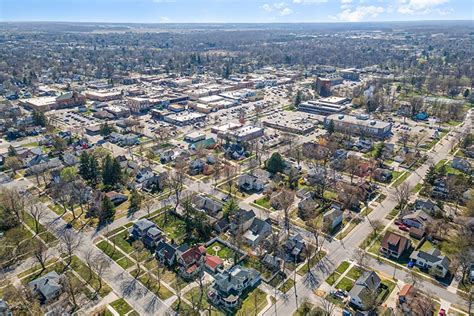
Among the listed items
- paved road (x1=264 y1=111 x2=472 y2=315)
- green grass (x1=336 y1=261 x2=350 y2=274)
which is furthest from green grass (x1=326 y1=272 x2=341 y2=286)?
green grass (x1=336 y1=261 x2=350 y2=274)

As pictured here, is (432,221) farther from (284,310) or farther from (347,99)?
(347,99)

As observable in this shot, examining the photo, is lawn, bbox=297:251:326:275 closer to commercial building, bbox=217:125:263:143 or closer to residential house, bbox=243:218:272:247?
residential house, bbox=243:218:272:247

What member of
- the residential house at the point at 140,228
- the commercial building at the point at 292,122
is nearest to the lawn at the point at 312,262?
the residential house at the point at 140,228

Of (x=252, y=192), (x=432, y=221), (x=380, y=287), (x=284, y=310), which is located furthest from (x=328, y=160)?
(x=284, y=310)

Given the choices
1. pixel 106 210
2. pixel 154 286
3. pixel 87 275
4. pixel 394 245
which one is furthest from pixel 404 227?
pixel 106 210

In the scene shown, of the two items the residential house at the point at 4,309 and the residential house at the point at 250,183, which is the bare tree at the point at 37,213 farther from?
the residential house at the point at 250,183

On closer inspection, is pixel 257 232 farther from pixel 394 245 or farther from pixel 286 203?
pixel 394 245

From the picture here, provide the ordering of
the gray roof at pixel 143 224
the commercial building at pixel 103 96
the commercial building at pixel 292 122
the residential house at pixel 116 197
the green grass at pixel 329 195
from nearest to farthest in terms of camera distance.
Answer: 1. the gray roof at pixel 143 224
2. the residential house at pixel 116 197
3. the green grass at pixel 329 195
4. the commercial building at pixel 292 122
5. the commercial building at pixel 103 96
